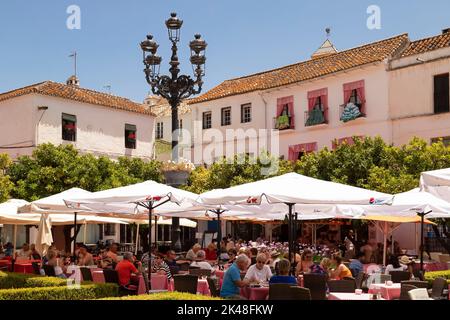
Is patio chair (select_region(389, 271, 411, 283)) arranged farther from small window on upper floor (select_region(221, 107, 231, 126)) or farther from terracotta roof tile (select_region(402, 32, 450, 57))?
small window on upper floor (select_region(221, 107, 231, 126))

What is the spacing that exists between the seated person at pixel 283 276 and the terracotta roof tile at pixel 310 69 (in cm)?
2091

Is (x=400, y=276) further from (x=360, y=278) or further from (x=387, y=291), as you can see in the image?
(x=387, y=291)

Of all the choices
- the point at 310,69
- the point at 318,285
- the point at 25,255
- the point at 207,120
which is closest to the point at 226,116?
the point at 207,120

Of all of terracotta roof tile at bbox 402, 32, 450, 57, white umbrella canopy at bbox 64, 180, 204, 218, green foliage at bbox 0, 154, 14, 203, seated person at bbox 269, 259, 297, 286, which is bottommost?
seated person at bbox 269, 259, 297, 286

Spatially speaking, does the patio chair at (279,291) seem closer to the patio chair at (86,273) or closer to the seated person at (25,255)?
the patio chair at (86,273)

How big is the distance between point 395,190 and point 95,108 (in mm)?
22253

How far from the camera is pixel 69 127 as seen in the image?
3731 centimetres

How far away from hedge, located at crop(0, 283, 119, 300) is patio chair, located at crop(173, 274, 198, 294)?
1112 millimetres

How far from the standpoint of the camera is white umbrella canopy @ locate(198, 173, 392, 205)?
35.4ft

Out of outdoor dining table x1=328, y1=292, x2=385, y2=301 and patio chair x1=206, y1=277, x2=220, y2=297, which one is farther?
patio chair x1=206, y1=277, x2=220, y2=297

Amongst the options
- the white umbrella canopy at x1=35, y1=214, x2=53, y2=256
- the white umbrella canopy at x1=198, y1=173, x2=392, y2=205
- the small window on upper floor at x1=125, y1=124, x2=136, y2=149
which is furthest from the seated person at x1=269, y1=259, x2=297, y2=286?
the small window on upper floor at x1=125, y1=124, x2=136, y2=149

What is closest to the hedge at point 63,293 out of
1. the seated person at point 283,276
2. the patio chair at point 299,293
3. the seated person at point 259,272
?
the seated person at point 259,272
